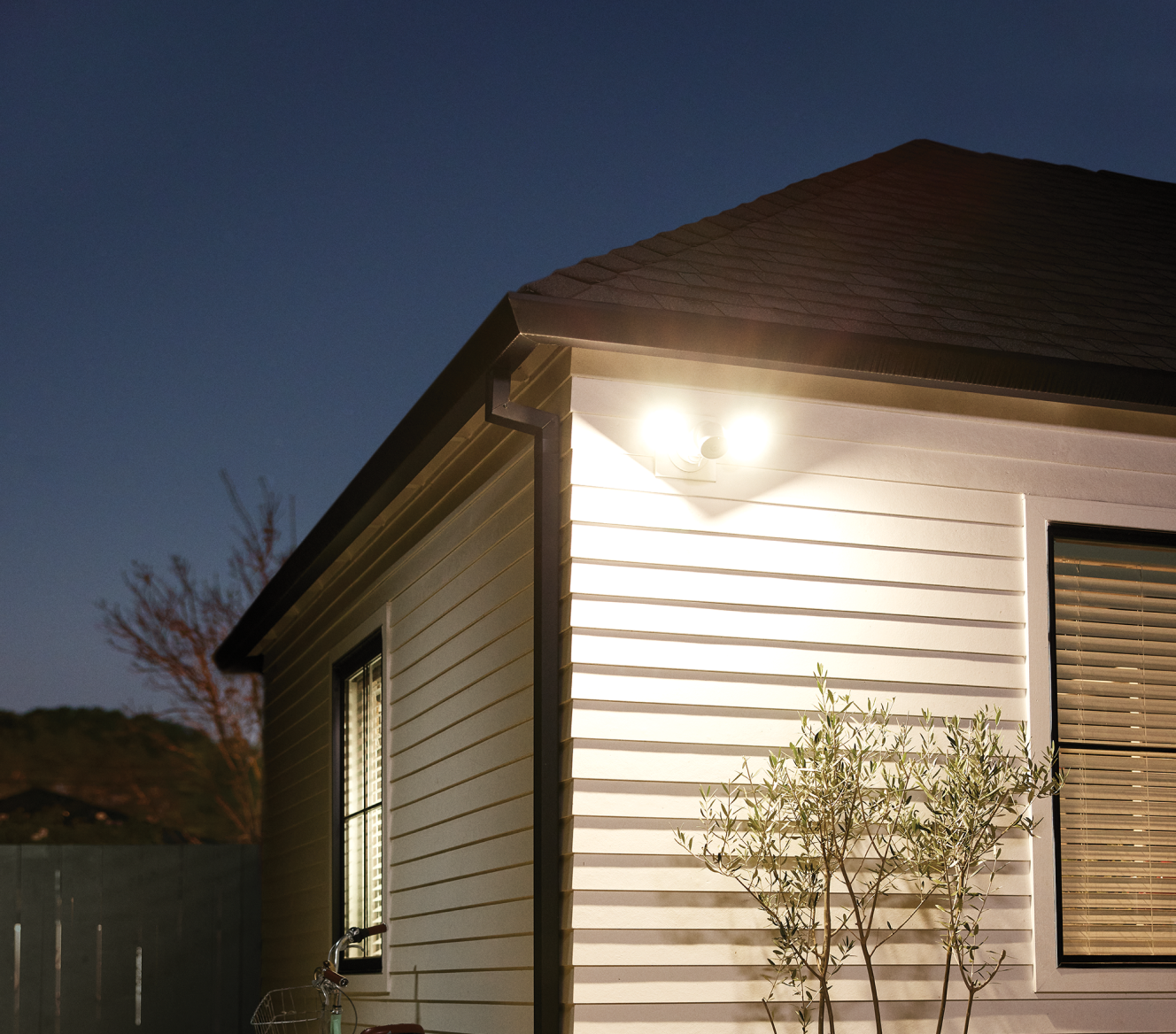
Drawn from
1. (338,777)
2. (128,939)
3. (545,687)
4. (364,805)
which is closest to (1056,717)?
(545,687)

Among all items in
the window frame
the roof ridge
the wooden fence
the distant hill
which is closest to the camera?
the roof ridge

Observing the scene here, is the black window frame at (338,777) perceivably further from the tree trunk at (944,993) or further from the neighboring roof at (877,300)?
the tree trunk at (944,993)

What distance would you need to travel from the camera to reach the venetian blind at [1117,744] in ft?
15.5

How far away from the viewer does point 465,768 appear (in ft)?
17.8

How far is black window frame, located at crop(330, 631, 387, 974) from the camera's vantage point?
7.38 meters

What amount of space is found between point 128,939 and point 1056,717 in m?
7.48

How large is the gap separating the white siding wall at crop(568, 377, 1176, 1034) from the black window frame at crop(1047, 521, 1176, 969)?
0.12 m

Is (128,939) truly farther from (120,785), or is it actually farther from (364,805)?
(120,785)

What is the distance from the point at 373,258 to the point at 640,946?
1486 inches

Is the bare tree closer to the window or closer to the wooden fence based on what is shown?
the wooden fence

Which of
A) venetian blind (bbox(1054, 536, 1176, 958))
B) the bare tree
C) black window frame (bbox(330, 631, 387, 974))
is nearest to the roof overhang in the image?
venetian blind (bbox(1054, 536, 1176, 958))

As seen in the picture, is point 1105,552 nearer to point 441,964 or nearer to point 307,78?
point 441,964

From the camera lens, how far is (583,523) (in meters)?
4.28

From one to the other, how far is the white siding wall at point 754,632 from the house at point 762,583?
10 mm
